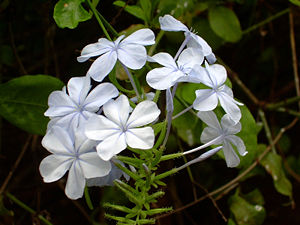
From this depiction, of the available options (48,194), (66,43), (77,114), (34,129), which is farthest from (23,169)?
(77,114)

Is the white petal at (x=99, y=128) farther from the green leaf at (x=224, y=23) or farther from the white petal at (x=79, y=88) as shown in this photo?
the green leaf at (x=224, y=23)

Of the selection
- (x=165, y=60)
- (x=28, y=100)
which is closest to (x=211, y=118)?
(x=165, y=60)

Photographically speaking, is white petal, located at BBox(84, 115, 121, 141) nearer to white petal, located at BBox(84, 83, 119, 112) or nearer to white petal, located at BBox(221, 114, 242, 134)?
white petal, located at BBox(84, 83, 119, 112)

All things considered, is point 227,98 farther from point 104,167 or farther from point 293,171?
point 293,171

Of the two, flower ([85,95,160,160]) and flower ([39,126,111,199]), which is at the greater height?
flower ([85,95,160,160])

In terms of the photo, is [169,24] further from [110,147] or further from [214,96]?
[110,147]

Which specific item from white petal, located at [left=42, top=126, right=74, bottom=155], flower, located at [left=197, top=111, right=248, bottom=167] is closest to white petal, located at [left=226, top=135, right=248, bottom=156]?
flower, located at [left=197, top=111, right=248, bottom=167]
